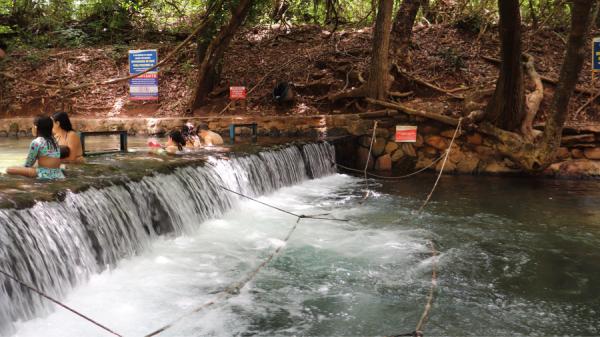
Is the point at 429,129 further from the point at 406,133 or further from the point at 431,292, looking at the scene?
the point at 431,292

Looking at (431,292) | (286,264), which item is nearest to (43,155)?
(286,264)

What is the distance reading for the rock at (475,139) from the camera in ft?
41.4

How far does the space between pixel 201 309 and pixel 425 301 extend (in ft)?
6.86

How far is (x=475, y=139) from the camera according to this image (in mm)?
12688


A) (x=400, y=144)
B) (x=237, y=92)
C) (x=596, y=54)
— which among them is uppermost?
(x=596, y=54)

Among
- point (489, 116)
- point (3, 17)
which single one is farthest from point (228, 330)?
point (3, 17)

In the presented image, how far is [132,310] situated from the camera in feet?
→ 15.7

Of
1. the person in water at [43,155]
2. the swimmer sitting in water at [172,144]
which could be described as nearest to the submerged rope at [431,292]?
the person in water at [43,155]

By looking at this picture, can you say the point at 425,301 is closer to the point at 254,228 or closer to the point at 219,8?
the point at 254,228

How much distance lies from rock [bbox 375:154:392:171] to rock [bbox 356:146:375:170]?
5.3 inches

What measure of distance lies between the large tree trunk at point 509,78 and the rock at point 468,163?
1.02 meters

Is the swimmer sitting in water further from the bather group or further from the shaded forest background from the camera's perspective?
the shaded forest background

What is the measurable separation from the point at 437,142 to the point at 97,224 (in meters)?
Answer: 9.21

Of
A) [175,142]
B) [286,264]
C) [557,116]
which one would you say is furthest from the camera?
[557,116]
